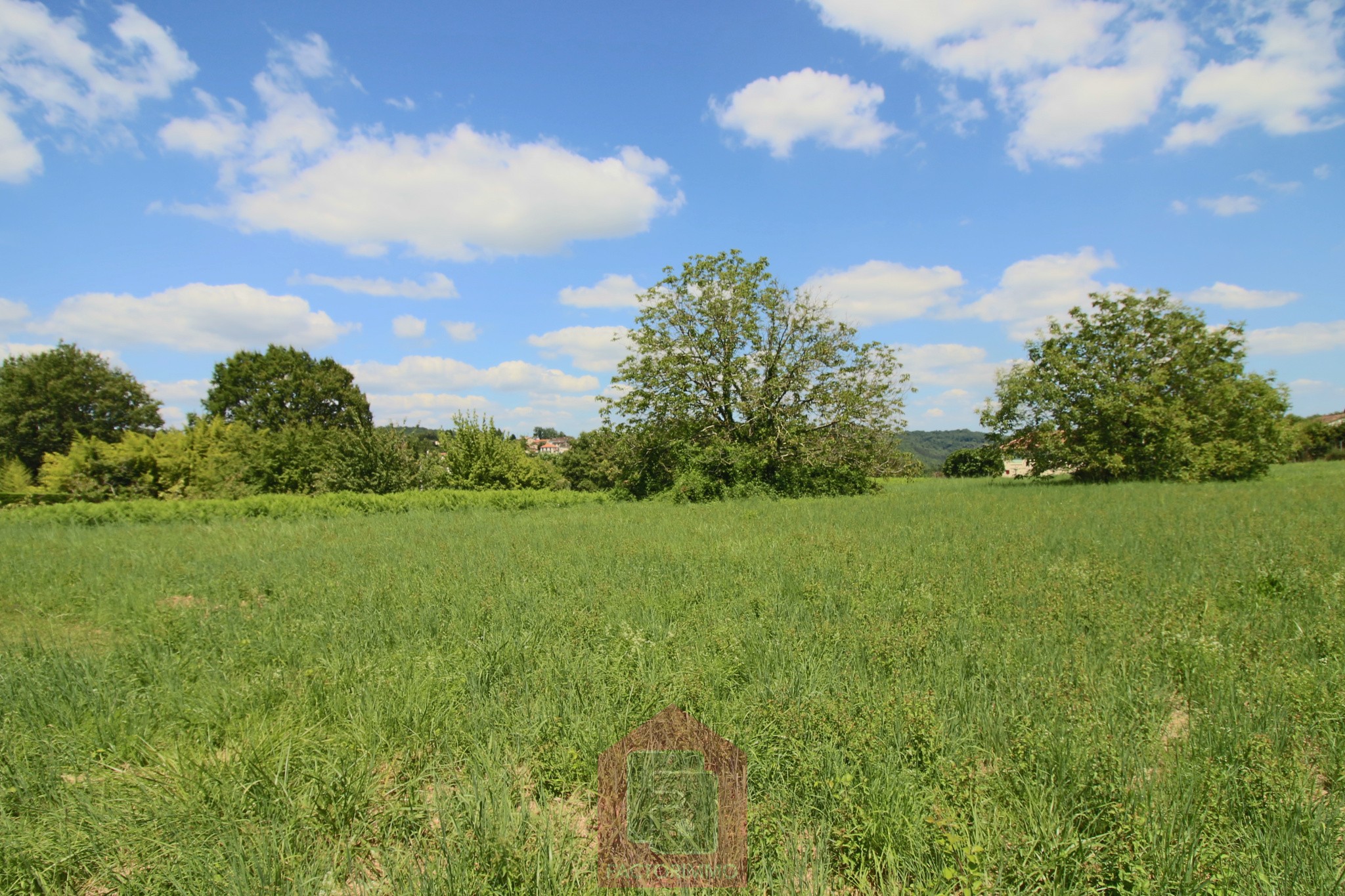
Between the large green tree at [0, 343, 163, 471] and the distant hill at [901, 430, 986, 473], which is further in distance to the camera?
the distant hill at [901, 430, 986, 473]

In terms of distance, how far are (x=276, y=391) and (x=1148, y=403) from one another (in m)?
53.1

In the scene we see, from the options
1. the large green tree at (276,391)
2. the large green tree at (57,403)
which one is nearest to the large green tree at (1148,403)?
the large green tree at (276,391)

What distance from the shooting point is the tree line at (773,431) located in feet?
73.2

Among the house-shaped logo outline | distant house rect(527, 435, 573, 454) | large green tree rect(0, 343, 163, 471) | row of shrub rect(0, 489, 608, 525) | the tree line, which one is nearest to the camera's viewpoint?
the house-shaped logo outline

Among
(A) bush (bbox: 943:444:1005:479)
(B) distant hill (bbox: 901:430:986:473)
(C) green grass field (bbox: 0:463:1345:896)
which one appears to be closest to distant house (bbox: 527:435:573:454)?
(A) bush (bbox: 943:444:1005:479)

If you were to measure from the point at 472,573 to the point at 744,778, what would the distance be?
515 centimetres

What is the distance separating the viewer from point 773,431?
894 inches

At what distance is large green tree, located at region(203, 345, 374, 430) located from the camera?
4397 centimetres

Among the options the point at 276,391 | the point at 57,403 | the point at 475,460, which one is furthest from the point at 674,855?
the point at 57,403

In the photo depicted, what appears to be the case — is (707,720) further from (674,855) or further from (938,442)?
(938,442)

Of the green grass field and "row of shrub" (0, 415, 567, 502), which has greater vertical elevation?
"row of shrub" (0, 415, 567, 502)

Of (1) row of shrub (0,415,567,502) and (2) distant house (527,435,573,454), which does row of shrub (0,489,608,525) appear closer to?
(1) row of shrub (0,415,567,502)

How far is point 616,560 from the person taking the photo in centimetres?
779

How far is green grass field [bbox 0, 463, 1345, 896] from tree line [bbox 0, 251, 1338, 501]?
50.5 ft
